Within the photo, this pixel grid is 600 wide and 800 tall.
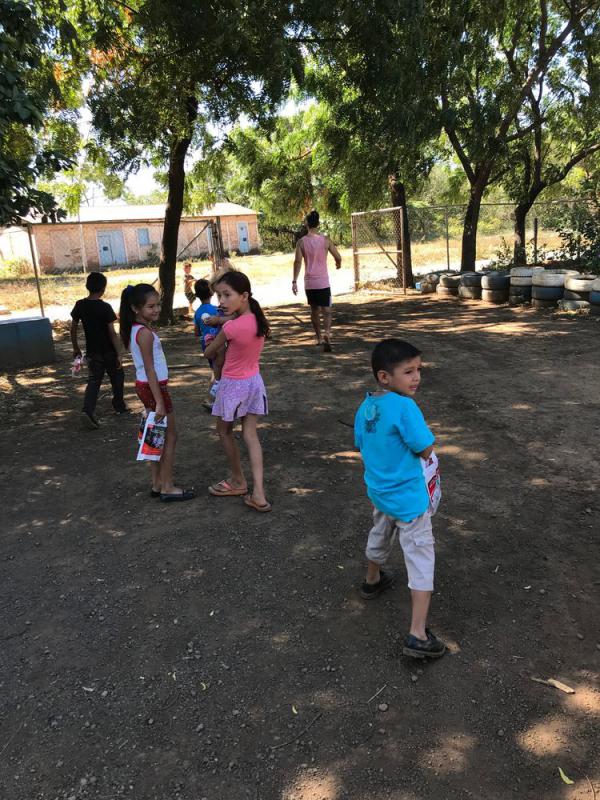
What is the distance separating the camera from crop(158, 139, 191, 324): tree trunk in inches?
466

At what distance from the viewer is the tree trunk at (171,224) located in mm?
11844

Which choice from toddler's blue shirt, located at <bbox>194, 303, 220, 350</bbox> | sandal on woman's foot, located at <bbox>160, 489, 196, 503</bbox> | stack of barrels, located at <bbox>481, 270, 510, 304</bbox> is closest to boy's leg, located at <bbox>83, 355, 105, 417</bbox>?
toddler's blue shirt, located at <bbox>194, 303, 220, 350</bbox>

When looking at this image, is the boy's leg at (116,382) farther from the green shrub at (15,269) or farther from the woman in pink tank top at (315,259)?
the green shrub at (15,269)

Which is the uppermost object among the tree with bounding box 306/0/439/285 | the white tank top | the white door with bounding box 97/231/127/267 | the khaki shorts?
the tree with bounding box 306/0/439/285

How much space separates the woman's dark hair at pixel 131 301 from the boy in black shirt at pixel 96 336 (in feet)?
6.14

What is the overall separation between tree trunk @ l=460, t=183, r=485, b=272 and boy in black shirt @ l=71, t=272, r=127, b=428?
35.6 feet

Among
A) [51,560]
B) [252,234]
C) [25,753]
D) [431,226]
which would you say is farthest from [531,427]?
[252,234]

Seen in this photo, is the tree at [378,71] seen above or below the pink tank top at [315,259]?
above

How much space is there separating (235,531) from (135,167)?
10081 mm

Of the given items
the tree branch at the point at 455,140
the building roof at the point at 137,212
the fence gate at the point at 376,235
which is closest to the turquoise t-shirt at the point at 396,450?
the tree branch at the point at 455,140

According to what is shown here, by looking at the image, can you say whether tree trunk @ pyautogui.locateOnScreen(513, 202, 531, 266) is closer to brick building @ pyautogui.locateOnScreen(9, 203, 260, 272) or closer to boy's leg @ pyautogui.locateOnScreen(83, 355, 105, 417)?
boy's leg @ pyautogui.locateOnScreen(83, 355, 105, 417)

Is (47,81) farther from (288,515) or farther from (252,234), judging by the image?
(252,234)

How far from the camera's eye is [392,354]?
97.5 inches

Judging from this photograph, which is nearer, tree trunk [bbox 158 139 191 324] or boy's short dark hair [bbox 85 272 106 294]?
boy's short dark hair [bbox 85 272 106 294]
